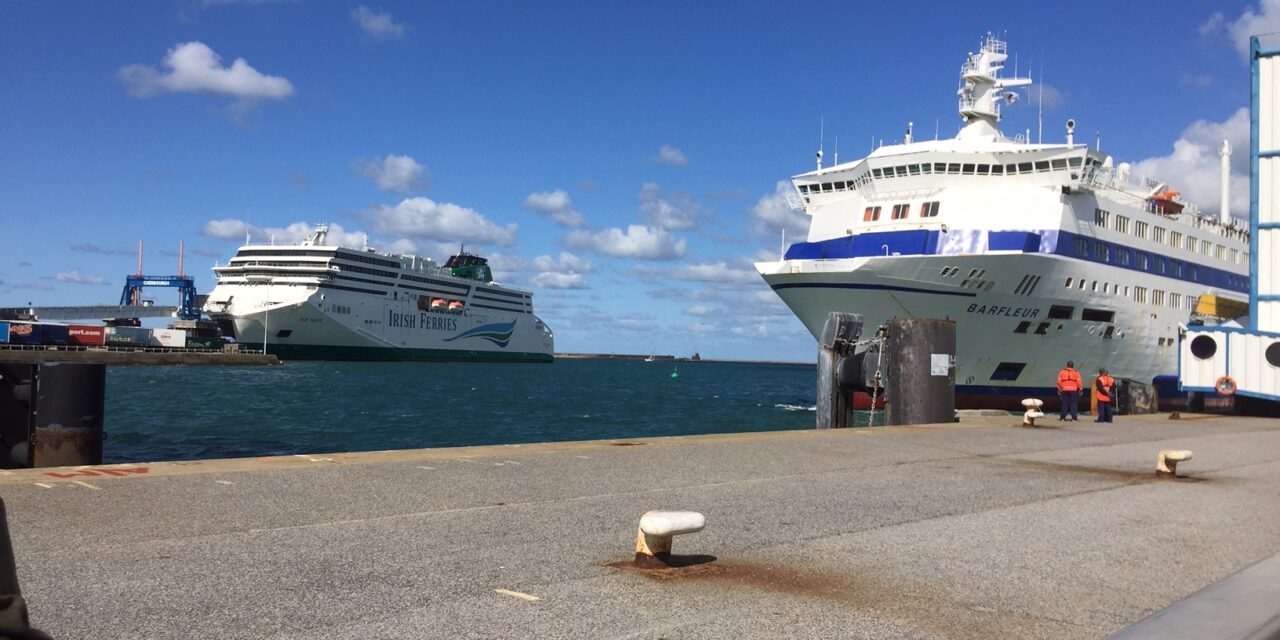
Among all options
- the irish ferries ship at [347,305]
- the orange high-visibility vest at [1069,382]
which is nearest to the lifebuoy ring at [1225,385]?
the orange high-visibility vest at [1069,382]

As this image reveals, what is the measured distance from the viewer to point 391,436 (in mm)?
27672

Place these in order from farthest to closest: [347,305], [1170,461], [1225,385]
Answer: [347,305] < [1225,385] < [1170,461]

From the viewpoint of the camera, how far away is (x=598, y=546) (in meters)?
5.80

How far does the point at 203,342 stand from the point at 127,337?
974cm

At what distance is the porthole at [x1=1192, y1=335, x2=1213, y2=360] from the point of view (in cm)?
2459

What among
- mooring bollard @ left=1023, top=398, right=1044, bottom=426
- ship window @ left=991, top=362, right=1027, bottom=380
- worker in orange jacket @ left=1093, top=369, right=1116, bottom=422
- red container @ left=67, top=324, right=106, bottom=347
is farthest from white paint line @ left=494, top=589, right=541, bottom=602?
red container @ left=67, top=324, right=106, bottom=347

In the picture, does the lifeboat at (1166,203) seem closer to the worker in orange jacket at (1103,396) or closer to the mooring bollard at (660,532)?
the worker in orange jacket at (1103,396)

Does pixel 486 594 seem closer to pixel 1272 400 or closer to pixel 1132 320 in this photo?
pixel 1272 400

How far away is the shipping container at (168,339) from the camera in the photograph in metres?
89.9

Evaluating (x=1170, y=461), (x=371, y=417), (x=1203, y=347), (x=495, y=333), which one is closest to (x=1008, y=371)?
(x=1203, y=347)

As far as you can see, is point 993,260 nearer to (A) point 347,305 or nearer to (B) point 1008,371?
(B) point 1008,371

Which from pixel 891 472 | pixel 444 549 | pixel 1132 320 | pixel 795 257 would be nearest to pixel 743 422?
pixel 795 257

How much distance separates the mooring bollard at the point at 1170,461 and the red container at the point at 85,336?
87045 mm

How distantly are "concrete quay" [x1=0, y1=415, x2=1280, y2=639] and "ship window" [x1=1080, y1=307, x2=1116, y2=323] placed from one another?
2600cm
